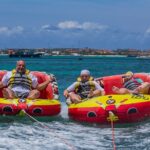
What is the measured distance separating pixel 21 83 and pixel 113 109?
2.16 metres

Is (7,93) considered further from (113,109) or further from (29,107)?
(113,109)

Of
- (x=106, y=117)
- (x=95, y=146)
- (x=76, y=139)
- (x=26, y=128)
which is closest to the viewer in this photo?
(x=95, y=146)

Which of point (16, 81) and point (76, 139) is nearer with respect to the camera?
point (76, 139)

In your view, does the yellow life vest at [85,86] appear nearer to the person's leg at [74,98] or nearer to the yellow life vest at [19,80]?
the person's leg at [74,98]

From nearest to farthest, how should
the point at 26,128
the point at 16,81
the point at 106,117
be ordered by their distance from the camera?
the point at 26,128 < the point at 106,117 < the point at 16,81

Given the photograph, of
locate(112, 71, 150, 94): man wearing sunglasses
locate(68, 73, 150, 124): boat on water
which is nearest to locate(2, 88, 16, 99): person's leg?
locate(68, 73, 150, 124): boat on water

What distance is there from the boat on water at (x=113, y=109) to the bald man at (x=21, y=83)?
1.01m

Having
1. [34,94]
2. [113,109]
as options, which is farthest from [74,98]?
[113,109]

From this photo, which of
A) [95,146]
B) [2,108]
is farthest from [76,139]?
[2,108]

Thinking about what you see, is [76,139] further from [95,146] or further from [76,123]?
[76,123]

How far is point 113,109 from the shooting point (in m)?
9.26

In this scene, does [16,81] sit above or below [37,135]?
above

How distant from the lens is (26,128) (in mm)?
8672

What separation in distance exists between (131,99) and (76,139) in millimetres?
1975
